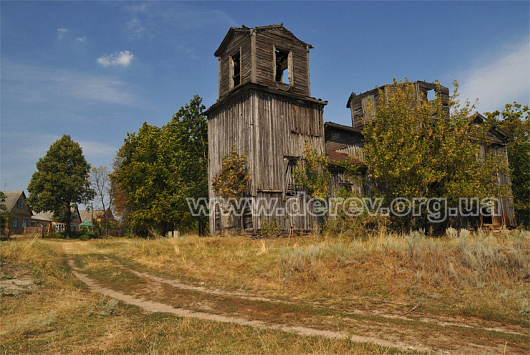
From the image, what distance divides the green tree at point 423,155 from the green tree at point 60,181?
46759 millimetres

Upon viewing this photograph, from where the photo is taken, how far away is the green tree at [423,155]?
19.4 m

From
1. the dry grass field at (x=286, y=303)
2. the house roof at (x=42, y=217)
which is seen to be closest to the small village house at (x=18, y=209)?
the house roof at (x=42, y=217)

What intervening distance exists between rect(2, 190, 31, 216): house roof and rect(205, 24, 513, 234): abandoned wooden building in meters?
48.4

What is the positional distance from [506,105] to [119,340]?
46.3 meters

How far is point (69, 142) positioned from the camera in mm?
53906

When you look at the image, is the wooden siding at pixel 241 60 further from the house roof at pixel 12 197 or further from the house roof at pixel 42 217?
the house roof at pixel 42 217

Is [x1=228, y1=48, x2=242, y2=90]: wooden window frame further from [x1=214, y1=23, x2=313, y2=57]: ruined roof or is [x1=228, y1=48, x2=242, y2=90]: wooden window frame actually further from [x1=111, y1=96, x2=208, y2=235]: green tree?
[x1=111, y1=96, x2=208, y2=235]: green tree

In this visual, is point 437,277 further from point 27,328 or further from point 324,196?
point 324,196

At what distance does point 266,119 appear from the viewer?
2277 cm

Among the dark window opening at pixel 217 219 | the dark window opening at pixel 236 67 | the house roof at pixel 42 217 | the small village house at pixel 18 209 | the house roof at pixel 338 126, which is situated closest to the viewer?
the dark window opening at pixel 217 219

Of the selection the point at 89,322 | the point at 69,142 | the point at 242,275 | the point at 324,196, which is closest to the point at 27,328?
the point at 89,322

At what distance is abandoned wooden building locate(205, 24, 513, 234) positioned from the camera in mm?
22172

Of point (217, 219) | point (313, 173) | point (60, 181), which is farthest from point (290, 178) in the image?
point (60, 181)

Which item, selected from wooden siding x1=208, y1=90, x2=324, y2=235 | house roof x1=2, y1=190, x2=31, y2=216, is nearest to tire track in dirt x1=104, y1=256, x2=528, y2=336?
wooden siding x1=208, y1=90, x2=324, y2=235
